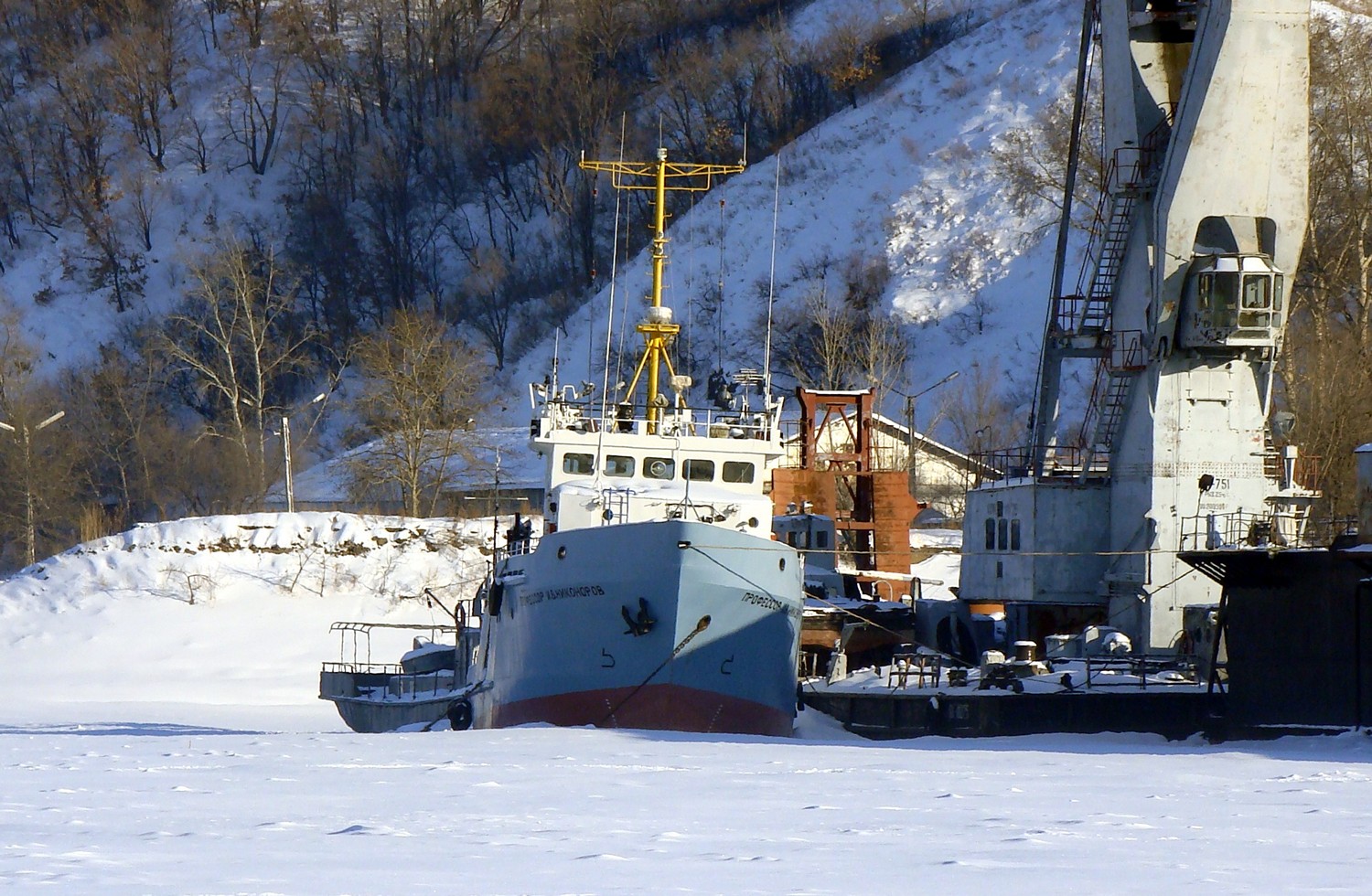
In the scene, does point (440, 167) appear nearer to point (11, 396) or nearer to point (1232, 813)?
point (11, 396)

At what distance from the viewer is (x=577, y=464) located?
30.0 m

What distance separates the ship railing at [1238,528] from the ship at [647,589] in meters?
6.72

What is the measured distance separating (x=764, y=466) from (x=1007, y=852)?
19.0 metres

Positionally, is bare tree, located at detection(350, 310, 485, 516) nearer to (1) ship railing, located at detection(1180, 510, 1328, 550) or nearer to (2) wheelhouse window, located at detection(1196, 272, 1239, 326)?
(1) ship railing, located at detection(1180, 510, 1328, 550)

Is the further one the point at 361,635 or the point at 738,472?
the point at 361,635

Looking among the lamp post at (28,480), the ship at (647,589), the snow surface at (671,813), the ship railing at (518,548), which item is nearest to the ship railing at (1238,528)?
the snow surface at (671,813)

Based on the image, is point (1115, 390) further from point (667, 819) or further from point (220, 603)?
point (220, 603)

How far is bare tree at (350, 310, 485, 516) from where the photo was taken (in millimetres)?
60344

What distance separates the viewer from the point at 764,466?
30.2 m

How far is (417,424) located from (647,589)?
36.8m

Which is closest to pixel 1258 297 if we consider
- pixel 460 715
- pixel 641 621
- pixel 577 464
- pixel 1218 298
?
pixel 1218 298

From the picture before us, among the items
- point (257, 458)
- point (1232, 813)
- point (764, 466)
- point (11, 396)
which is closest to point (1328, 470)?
point (764, 466)

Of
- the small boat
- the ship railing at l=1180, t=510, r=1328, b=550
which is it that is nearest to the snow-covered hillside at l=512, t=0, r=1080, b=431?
the small boat

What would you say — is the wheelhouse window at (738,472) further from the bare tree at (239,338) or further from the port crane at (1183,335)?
the bare tree at (239,338)
